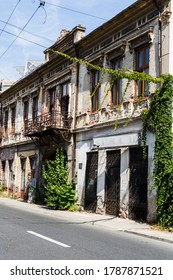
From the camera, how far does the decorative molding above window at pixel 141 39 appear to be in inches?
612

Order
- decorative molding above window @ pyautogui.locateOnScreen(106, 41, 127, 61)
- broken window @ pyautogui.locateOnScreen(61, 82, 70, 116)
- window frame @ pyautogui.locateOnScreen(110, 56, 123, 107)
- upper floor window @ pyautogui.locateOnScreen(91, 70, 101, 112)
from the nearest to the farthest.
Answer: decorative molding above window @ pyautogui.locateOnScreen(106, 41, 127, 61) < window frame @ pyautogui.locateOnScreen(110, 56, 123, 107) < upper floor window @ pyautogui.locateOnScreen(91, 70, 101, 112) < broken window @ pyautogui.locateOnScreen(61, 82, 70, 116)

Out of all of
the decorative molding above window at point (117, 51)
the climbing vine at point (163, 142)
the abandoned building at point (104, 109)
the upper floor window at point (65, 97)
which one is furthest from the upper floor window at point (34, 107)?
the climbing vine at point (163, 142)

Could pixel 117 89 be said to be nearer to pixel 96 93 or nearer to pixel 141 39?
pixel 96 93

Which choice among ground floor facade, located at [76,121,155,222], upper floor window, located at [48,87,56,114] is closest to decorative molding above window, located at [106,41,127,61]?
ground floor facade, located at [76,121,155,222]

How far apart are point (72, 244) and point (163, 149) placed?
583cm

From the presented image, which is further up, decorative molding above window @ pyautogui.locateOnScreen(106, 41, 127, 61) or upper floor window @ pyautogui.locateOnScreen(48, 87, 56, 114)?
decorative molding above window @ pyautogui.locateOnScreen(106, 41, 127, 61)

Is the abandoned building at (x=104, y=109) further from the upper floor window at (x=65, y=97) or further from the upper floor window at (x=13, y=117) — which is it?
the upper floor window at (x=13, y=117)

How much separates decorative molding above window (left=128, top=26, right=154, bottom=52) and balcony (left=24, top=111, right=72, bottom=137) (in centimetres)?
600

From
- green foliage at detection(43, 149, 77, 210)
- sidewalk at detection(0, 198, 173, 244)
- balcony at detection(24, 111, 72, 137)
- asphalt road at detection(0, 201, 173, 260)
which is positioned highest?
balcony at detection(24, 111, 72, 137)

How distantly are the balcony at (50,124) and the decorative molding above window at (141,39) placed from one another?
600 centimetres

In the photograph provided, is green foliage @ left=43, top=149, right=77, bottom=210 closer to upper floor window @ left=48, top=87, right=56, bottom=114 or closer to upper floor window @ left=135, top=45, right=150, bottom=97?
upper floor window @ left=48, top=87, right=56, bottom=114

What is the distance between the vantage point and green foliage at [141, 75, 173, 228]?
13.8 m

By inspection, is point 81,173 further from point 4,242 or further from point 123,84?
point 4,242

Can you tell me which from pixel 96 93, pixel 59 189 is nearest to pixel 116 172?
pixel 59 189
